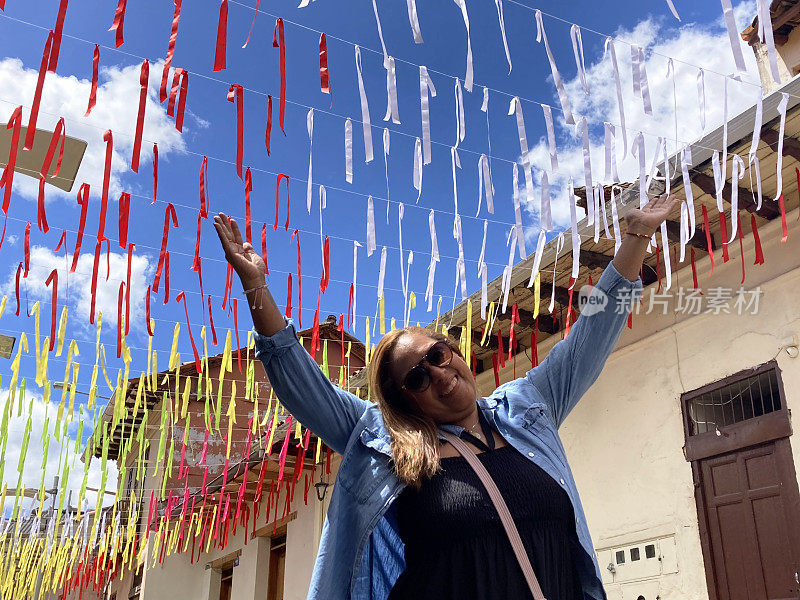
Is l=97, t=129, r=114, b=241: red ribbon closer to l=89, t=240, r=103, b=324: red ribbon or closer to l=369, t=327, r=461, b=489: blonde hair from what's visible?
l=89, t=240, r=103, b=324: red ribbon

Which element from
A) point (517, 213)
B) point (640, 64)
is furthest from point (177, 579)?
point (640, 64)

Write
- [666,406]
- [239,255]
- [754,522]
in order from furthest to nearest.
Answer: [666,406] < [754,522] < [239,255]

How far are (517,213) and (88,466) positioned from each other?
5750 millimetres

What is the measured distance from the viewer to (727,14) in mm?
3484

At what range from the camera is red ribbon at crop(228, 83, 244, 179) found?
3.98m

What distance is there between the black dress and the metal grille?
4.77 metres

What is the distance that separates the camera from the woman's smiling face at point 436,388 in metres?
1.94

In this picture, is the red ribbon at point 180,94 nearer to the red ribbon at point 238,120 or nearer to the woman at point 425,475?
the red ribbon at point 238,120

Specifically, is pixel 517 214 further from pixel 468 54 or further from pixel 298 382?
pixel 298 382

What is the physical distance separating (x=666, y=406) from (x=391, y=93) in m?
4.23

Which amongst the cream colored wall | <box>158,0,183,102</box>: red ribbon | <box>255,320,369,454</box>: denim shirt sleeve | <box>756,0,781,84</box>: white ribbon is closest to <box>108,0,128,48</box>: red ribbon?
<box>158,0,183,102</box>: red ribbon

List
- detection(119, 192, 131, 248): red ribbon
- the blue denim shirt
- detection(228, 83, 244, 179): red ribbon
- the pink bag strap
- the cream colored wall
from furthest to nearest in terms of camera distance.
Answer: the cream colored wall
detection(119, 192, 131, 248): red ribbon
detection(228, 83, 244, 179): red ribbon
the blue denim shirt
the pink bag strap

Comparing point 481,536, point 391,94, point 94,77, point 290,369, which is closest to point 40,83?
point 94,77

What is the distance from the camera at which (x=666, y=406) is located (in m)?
6.67
